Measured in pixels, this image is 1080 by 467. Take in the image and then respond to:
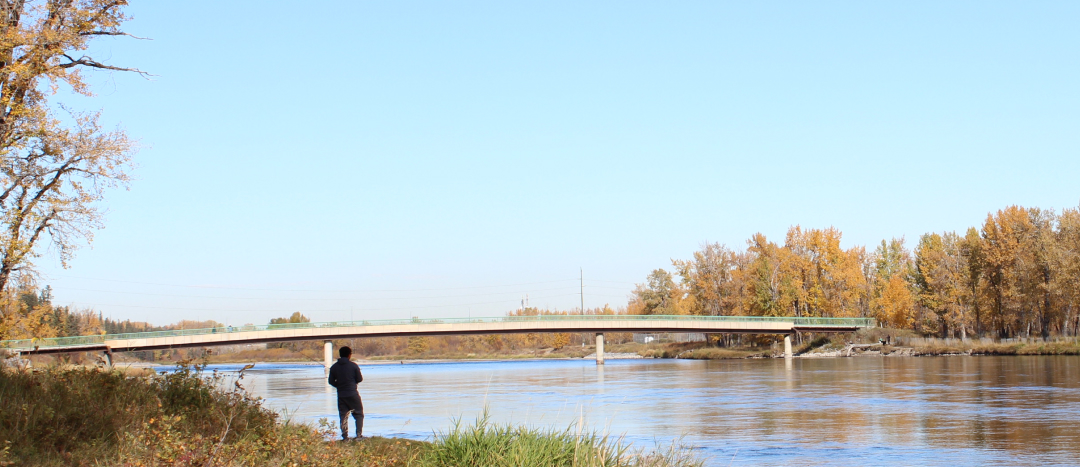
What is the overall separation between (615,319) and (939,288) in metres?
35.6

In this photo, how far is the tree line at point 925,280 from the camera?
88.4 meters

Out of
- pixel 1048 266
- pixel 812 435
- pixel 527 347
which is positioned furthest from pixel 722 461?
pixel 527 347

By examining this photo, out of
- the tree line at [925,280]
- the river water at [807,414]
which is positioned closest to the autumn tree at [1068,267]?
the tree line at [925,280]

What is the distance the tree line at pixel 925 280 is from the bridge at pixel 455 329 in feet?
25.1

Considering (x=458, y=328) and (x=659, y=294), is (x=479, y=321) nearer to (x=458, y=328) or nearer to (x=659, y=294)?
(x=458, y=328)

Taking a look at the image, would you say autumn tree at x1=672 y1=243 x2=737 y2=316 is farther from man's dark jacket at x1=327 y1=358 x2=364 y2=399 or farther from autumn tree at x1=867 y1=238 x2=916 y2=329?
man's dark jacket at x1=327 y1=358 x2=364 y2=399

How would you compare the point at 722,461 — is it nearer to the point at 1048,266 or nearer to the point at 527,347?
the point at 1048,266

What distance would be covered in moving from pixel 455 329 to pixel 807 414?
6643cm

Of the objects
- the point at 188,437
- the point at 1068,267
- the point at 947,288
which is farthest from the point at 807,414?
the point at 947,288

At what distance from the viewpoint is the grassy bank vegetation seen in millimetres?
12469

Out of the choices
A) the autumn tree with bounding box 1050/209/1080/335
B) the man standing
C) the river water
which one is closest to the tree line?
the autumn tree with bounding box 1050/209/1080/335

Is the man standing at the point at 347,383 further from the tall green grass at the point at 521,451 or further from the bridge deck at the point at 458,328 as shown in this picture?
the bridge deck at the point at 458,328

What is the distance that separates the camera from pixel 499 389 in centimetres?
5316

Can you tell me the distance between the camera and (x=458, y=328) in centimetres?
9625
